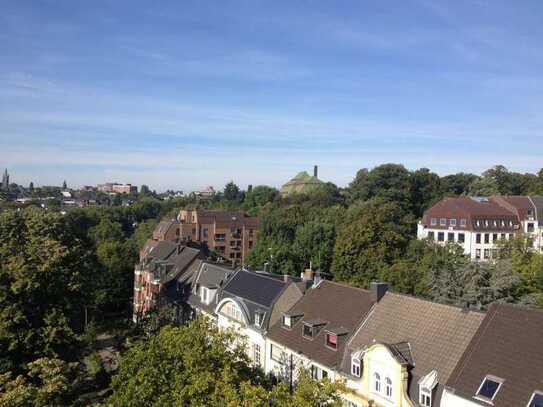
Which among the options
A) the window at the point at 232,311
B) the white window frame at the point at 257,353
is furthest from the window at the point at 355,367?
the window at the point at 232,311

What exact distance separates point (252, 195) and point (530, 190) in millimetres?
80149

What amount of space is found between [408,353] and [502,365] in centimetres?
502

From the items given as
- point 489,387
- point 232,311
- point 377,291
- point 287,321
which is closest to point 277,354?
point 287,321

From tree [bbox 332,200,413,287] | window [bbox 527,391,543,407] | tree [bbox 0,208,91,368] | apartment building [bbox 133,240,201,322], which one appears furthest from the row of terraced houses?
tree [bbox 332,200,413,287]

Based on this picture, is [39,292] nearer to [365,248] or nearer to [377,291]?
[377,291]

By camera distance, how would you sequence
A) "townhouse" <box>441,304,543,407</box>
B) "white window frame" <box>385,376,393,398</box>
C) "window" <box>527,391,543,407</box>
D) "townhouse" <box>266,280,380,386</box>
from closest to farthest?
"window" <box>527,391,543,407</box> → "townhouse" <box>441,304,543,407</box> → "white window frame" <box>385,376,393,398</box> → "townhouse" <box>266,280,380,386</box>

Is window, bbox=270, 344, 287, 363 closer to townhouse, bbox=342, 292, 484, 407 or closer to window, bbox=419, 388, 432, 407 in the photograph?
townhouse, bbox=342, 292, 484, 407

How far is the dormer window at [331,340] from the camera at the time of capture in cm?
3056

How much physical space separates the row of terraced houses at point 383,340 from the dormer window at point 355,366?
0.07m

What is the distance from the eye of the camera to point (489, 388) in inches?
881

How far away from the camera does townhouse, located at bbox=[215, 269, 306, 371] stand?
37312mm

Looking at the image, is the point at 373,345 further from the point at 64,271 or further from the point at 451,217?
the point at 451,217

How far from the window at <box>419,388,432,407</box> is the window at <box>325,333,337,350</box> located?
280 inches

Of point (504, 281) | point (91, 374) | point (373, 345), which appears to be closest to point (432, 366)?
point (373, 345)
